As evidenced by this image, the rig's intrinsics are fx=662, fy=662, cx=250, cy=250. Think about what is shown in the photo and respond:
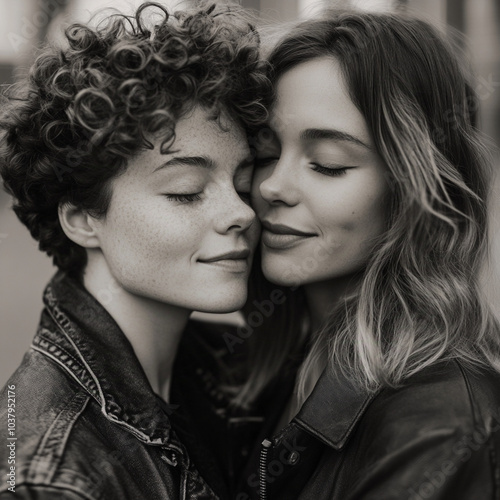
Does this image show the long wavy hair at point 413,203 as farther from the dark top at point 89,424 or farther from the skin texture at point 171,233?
the dark top at point 89,424

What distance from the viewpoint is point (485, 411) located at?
1804 millimetres

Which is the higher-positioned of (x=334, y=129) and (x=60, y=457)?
(x=334, y=129)

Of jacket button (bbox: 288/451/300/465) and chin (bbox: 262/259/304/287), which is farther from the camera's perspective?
chin (bbox: 262/259/304/287)

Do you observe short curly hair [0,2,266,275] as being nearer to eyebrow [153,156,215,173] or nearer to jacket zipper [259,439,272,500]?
eyebrow [153,156,215,173]

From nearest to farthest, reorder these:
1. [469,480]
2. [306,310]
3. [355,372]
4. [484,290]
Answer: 1. [469,480]
2. [355,372]
3. [484,290]
4. [306,310]

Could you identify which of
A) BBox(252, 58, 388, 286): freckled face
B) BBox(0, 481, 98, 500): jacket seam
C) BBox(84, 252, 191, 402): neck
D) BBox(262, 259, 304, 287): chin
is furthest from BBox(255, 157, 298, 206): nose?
BBox(0, 481, 98, 500): jacket seam

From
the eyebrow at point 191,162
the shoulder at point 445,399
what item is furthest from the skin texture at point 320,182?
the shoulder at point 445,399

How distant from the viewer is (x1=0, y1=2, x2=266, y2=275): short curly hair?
6.59 ft

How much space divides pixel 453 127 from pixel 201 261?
3.07 ft

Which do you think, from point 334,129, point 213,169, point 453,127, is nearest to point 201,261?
point 213,169

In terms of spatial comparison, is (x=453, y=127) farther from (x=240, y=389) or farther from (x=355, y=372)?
(x=240, y=389)

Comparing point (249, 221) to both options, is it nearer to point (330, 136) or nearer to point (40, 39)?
point (330, 136)

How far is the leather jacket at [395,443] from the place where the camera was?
65.9 inches

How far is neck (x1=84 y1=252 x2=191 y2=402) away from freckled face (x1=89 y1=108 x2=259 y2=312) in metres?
0.05
